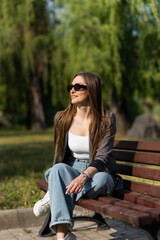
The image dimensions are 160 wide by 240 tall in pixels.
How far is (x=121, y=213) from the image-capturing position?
8.54 ft

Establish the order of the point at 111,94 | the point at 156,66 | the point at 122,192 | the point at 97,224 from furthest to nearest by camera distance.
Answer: the point at 111,94 < the point at 156,66 < the point at 97,224 < the point at 122,192

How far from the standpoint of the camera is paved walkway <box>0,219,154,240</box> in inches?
142

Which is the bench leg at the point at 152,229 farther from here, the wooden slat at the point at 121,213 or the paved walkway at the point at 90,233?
the paved walkway at the point at 90,233

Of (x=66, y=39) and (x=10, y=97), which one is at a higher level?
(x=66, y=39)

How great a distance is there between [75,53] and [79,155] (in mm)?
10951

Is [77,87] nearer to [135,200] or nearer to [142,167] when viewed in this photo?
[142,167]

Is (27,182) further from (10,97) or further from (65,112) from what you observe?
(10,97)

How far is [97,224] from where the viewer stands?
3.86 meters

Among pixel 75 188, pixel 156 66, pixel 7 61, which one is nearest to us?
pixel 75 188

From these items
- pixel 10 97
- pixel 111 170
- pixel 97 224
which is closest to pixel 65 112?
pixel 111 170

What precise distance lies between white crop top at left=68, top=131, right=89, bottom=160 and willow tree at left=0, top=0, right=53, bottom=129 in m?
15.2

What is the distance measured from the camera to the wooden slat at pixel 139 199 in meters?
2.82

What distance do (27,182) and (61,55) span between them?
13.4 m

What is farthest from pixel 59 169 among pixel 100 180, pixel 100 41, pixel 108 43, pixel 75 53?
pixel 75 53
